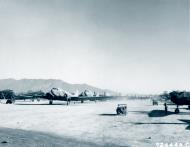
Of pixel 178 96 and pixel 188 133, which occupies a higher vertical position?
pixel 178 96

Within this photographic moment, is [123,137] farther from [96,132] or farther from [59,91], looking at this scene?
[59,91]

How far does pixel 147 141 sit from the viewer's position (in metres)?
13.1

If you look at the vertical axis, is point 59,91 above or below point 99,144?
above

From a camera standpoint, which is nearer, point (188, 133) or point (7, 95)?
point (188, 133)

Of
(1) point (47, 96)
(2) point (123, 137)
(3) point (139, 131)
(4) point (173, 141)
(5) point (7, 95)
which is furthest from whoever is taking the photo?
(5) point (7, 95)

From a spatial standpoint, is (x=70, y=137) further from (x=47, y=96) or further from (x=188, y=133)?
(x=47, y=96)

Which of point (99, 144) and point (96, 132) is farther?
point (96, 132)

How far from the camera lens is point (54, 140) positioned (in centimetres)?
1339

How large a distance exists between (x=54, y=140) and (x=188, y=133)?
843cm

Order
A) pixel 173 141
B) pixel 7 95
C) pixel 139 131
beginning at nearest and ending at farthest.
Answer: pixel 173 141 → pixel 139 131 → pixel 7 95

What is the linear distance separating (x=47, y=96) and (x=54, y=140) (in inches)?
1443

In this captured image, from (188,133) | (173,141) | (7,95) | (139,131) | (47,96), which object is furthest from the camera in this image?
(7,95)

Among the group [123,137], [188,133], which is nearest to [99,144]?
[123,137]

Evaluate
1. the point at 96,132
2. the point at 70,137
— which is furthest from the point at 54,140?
the point at 96,132
